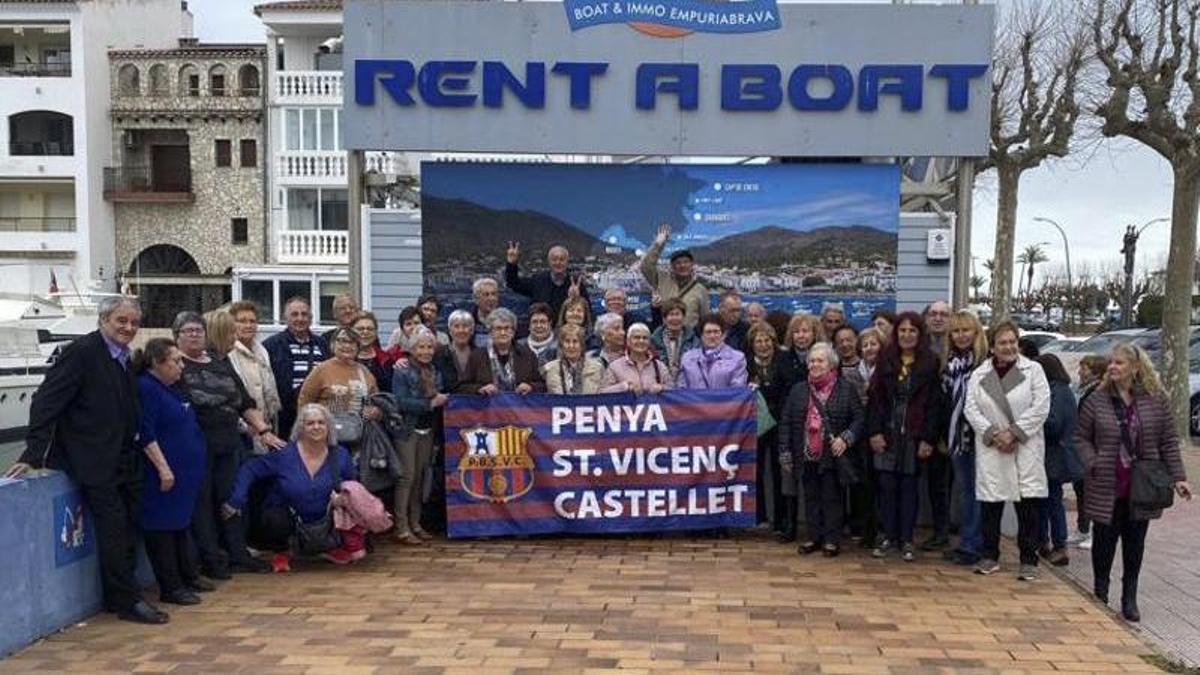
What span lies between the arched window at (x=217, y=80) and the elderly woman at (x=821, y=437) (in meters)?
35.3

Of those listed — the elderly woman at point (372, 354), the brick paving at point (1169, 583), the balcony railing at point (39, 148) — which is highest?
the balcony railing at point (39, 148)

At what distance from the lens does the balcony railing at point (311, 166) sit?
36812 mm

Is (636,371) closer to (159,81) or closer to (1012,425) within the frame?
(1012,425)

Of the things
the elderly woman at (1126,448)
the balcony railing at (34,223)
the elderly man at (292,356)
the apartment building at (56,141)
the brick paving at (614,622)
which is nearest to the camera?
the brick paving at (614,622)

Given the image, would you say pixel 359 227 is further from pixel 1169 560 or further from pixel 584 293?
pixel 1169 560

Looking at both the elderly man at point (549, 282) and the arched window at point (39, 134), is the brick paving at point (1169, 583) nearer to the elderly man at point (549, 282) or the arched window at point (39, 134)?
the elderly man at point (549, 282)

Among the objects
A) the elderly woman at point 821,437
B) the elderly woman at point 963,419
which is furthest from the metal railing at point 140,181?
the elderly woman at point 963,419

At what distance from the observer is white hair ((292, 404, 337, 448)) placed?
6594 millimetres

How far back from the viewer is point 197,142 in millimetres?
38062

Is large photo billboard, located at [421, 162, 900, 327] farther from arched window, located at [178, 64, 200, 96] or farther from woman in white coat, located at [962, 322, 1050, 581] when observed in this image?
arched window, located at [178, 64, 200, 96]

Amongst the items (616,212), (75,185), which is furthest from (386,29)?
(75,185)

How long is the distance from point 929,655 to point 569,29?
6.59m

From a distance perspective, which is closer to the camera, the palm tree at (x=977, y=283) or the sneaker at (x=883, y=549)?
the sneaker at (x=883, y=549)

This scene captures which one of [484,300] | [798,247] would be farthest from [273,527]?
[798,247]
